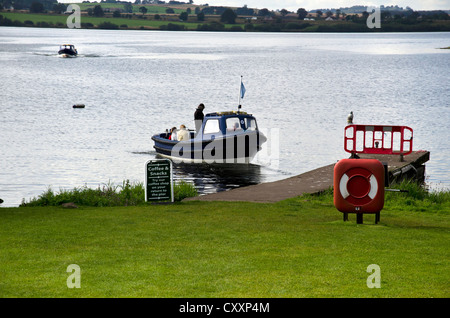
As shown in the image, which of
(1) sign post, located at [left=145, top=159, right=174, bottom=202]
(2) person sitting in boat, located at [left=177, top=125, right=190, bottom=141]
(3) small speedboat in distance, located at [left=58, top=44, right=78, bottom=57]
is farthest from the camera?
(3) small speedboat in distance, located at [left=58, top=44, right=78, bottom=57]

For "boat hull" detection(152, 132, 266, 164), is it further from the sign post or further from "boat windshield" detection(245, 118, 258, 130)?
the sign post

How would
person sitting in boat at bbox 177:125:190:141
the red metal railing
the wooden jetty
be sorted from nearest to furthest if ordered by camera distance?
the wooden jetty < the red metal railing < person sitting in boat at bbox 177:125:190:141

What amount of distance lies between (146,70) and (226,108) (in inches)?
2231

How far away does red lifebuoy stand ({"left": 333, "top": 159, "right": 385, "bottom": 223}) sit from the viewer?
12.6 meters

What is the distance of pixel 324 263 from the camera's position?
10.1m

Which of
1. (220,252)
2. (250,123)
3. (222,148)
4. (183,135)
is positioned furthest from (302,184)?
(183,135)

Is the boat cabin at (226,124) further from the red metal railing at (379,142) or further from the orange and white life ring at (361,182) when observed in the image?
the orange and white life ring at (361,182)

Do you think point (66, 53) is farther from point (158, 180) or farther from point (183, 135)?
point (158, 180)

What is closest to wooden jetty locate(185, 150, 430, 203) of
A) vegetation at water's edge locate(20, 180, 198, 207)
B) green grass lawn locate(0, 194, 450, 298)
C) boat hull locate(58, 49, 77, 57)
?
vegetation at water's edge locate(20, 180, 198, 207)

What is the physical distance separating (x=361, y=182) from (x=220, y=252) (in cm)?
340

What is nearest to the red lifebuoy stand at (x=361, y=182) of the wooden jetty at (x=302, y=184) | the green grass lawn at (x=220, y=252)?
the green grass lawn at (x=220, y=252)

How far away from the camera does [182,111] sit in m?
64.5

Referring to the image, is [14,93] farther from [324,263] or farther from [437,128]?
[324,263]

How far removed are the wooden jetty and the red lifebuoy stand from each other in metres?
4.95
